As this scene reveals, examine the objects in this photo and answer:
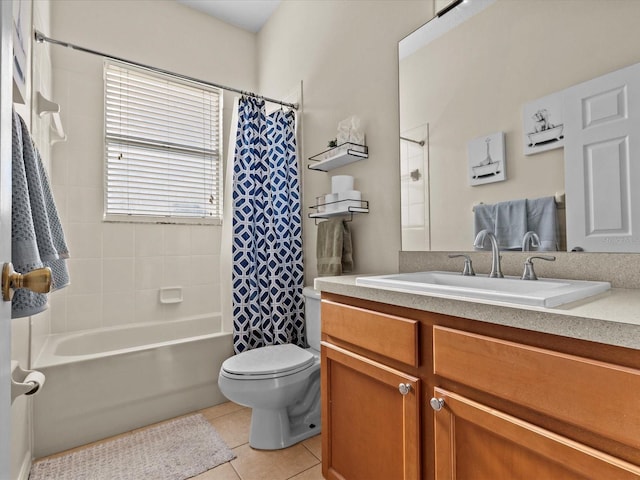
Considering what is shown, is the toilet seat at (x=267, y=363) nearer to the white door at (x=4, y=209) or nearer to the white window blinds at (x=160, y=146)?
the white door at (x=4, y=209)

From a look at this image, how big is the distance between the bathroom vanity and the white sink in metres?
0.03

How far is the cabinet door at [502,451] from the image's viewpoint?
2.21 ft

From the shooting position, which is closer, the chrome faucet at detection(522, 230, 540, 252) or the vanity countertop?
the vanity countertop

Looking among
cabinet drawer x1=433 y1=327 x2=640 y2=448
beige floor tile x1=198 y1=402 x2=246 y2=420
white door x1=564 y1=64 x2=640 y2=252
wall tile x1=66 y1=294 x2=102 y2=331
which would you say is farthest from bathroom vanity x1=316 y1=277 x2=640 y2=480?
wall tile x1=66 y1=294 x2=102 y2=331

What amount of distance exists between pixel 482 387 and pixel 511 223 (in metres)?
0.72

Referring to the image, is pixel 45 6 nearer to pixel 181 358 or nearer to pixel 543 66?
pixel 181 358

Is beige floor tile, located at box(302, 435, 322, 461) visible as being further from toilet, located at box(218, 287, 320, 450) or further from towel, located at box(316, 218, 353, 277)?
towel, located at box(316, 218, 353, 277)

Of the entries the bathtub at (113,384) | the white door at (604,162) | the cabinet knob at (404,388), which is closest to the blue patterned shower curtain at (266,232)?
the bathtub at (113,384)

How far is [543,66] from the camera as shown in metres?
1.25

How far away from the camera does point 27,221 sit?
94 cm

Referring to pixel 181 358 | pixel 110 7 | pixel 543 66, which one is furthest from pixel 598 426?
pixel 110 7

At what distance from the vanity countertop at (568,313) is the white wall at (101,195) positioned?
2158 millimetres

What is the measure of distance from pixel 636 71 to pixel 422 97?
78 centimetres

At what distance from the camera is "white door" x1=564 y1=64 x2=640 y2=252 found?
41.9 inches
